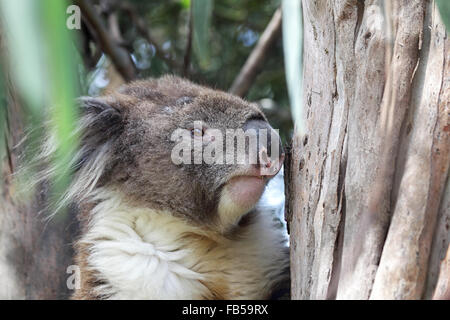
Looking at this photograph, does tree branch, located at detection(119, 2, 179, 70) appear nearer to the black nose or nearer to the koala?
the koala

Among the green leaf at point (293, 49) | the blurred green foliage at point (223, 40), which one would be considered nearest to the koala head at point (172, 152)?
the green leaf at point (293, 49)

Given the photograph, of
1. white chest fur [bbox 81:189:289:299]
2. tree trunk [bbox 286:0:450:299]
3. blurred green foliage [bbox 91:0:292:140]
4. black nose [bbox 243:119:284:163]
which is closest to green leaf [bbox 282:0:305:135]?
tree trunk [bbox 286:0:450:299]

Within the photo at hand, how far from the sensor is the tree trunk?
1691mm

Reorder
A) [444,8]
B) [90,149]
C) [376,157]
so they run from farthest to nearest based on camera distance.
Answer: [90,149]
[376,157]
[444,8]

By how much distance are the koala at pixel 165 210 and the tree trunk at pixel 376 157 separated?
424 mm

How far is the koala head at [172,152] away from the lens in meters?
2.43

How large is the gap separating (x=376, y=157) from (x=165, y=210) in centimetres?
108

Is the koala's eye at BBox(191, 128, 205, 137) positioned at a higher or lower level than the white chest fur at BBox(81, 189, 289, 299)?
higher

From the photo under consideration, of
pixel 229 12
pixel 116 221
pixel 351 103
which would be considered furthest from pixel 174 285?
pixel 229 12

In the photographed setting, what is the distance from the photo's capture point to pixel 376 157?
1.80 meters

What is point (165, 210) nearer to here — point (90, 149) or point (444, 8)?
point (90, 149)

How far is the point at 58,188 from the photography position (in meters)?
2.69

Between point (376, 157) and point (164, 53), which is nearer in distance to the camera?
point (376, 157)

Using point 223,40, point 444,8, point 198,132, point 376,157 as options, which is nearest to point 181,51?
point 223,40
